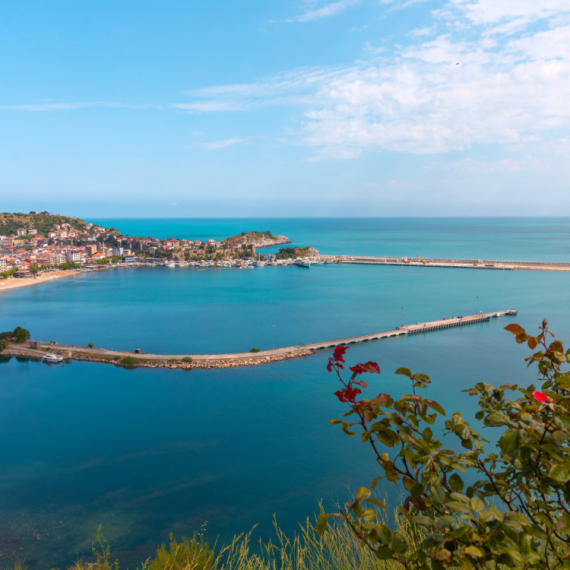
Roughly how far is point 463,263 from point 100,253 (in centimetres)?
3489

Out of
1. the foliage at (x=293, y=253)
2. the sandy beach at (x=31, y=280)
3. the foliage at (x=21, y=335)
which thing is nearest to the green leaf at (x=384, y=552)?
the foliage at (x=21, y=335)

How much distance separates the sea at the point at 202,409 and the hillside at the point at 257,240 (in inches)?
1160

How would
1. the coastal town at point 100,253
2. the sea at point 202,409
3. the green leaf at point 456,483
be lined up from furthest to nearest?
the coastal town at point 100,253 → the sea at point 202,409 → the green leaf at point 456,483

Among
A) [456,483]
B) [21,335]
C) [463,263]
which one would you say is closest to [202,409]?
[21,335]

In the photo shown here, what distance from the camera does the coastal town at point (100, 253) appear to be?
36.2m

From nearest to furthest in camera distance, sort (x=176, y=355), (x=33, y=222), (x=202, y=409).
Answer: (x=202, y=409)
(x=176, y=355)
(x=33, y=222)

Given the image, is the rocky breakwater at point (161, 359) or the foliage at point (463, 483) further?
the rocky breakwater at point (161, 359)

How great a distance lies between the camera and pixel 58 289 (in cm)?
2750

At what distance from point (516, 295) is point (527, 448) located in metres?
26.0

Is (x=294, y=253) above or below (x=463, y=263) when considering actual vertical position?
above

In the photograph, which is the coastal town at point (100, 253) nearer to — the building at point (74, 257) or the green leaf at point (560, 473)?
the building at point (74, 257)

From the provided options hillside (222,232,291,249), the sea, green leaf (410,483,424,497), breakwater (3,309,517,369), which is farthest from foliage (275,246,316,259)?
green leaf (410,483,424,497)

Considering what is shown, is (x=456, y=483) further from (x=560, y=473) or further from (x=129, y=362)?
(x=129, y=362)

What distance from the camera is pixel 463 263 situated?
35.9 metres
